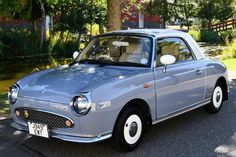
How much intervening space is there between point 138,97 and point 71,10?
750 inches

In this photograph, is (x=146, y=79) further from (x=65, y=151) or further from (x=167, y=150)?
(x=65, y=151)

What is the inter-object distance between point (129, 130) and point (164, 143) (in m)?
0.68

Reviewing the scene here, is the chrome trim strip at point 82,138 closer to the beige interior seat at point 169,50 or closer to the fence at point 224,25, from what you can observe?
the beige interior seat at point 169,50

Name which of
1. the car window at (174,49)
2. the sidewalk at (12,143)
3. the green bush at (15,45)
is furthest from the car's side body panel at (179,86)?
the green bush at (15,45)

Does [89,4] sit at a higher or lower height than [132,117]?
higher

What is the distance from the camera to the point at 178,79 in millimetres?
5898

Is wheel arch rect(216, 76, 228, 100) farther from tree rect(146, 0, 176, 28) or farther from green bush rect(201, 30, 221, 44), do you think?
tree rect(146, 0, 176, 28)

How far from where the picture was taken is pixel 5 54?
19344 millimetres

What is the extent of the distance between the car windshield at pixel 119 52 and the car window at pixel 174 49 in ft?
0.69

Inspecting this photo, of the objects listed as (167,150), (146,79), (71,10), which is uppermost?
(71,10)

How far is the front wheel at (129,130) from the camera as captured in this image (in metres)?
4.89

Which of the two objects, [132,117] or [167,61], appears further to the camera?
[167,61]

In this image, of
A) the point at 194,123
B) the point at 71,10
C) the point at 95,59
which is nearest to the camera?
the point at 95,59

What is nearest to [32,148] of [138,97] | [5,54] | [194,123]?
[138,97]
